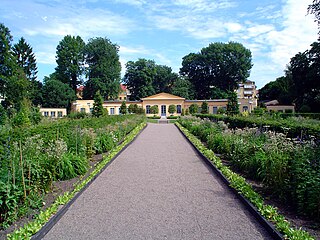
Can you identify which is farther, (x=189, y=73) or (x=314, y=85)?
(x=189, y=73)

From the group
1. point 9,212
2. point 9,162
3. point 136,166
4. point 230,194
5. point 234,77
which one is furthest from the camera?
point 234,77

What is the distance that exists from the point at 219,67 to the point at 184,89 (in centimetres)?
955

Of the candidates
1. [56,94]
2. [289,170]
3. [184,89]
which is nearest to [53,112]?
[56,94]

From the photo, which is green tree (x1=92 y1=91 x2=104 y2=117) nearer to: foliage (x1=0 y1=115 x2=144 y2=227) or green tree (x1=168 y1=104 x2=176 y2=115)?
foliage (x1=0 y1=115 x2=144 y2=227)

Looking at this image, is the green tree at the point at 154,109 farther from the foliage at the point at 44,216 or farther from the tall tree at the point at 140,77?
the foliage at the point at 44,216

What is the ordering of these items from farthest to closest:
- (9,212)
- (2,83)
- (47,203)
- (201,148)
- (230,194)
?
(2,83)
(201,148)
(230,194)
(47,203)
(9,212)

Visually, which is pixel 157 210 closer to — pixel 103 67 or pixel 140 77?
pixel 103 67

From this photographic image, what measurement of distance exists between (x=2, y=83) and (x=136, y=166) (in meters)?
39.2

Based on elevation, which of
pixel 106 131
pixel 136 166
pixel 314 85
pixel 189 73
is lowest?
pixel 136 166

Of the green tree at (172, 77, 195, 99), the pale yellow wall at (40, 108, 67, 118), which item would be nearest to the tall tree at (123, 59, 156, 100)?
the green tree at (172, 77, 195, 99)

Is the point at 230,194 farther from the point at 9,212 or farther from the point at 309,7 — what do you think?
the point at 309,7

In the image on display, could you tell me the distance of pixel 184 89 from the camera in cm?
5956

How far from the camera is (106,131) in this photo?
42.0 ft

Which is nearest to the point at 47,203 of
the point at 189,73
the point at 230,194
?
the point at 230,194
